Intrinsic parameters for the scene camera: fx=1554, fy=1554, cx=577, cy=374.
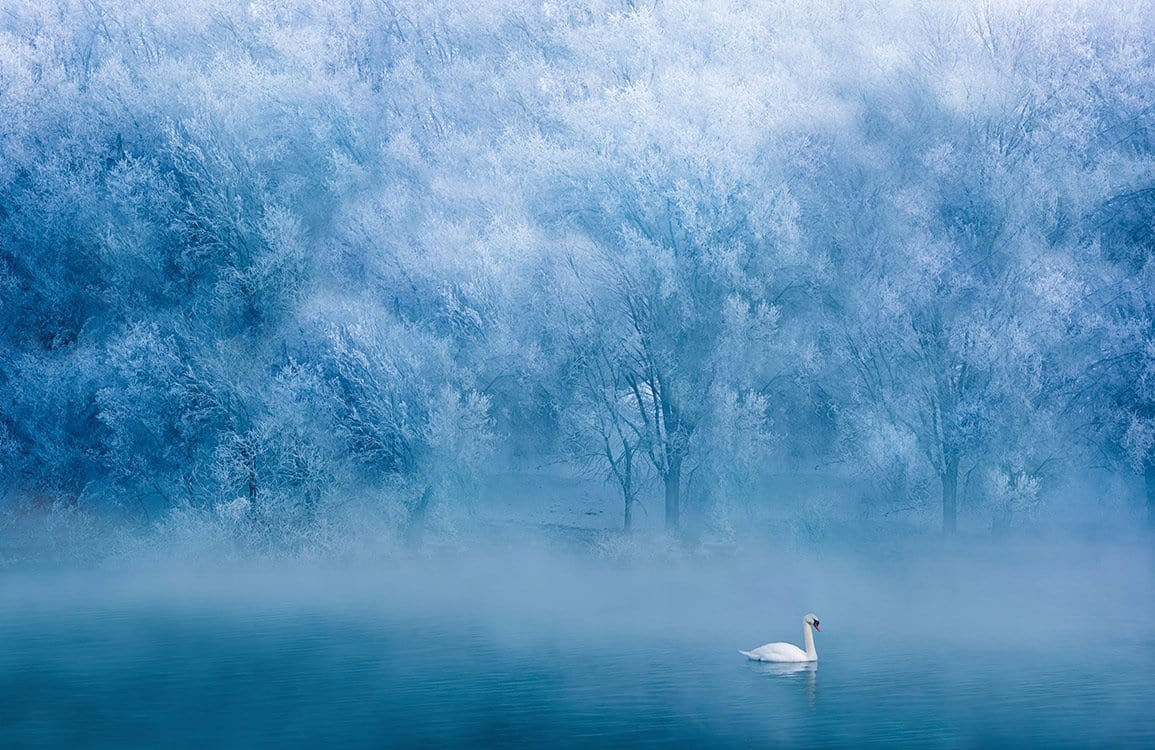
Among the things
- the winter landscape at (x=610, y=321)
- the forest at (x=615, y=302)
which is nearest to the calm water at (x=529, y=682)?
the winter landscape at (x=610, y=321)

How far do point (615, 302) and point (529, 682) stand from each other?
1836 centimetres

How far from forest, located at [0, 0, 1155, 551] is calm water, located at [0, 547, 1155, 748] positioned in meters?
8.42

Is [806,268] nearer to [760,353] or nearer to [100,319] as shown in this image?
[760,353]

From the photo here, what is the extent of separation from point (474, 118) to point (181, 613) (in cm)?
1991

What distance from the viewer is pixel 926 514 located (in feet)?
127

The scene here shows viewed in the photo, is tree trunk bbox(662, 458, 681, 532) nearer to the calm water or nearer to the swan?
the calm water

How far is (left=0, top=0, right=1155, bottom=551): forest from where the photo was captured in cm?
3703

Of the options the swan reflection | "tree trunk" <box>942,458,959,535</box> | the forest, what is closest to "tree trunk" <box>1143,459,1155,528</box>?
the forest

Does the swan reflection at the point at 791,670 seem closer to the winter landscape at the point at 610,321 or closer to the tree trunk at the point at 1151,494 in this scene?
the winter landscape at the point at 610,321

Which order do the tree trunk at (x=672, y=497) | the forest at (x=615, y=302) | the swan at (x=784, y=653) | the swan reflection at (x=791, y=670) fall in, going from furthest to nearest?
the tree trunk at (x=672, y=497), the forest at (x=615, y=302), the swan at (x=784, y=653), the swan reflection at (x=791, y=670)

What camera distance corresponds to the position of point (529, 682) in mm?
21359

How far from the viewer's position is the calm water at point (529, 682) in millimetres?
18094

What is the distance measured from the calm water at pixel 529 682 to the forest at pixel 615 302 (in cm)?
842

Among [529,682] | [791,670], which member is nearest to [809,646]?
[791,670]
